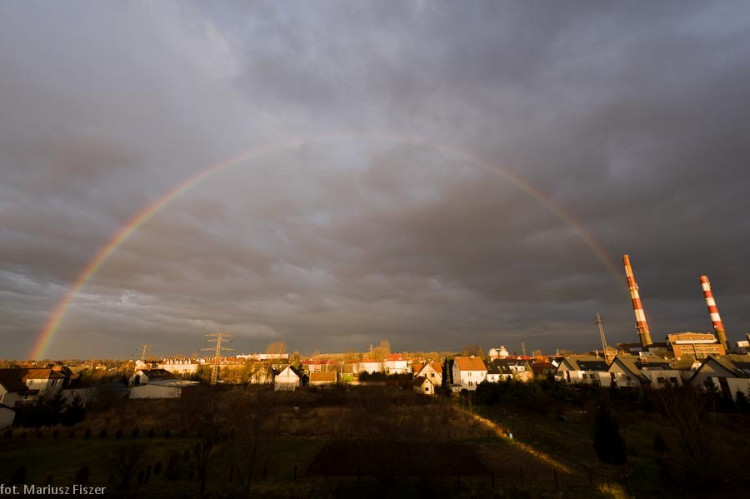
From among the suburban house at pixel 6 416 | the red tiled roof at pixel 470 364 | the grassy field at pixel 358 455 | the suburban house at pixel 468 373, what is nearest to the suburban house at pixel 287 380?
the suburban house at pixel 468 373

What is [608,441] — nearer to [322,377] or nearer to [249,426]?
[249,426]

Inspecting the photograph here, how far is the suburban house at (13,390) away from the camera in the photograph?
52.1 metres

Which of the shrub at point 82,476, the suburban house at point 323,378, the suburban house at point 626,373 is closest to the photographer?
the shrub at point 82,476

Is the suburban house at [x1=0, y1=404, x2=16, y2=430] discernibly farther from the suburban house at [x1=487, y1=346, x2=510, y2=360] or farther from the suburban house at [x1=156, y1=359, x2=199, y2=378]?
the suburban house at [x1=487, y1=346, x2=510, y2=360]

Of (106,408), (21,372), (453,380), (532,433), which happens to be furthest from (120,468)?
(453,380)

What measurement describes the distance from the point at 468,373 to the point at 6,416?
2776 inches

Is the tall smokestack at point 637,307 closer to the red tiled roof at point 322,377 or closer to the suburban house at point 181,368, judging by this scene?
the red tiled roof at point 322,377

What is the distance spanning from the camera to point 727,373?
162ft

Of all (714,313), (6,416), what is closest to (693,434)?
(6,416)

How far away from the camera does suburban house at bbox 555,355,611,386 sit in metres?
69.9

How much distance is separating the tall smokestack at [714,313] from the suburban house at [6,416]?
443 feet

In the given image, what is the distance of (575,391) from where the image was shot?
54.7m

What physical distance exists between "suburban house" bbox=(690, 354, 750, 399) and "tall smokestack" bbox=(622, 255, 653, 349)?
41.0 meters

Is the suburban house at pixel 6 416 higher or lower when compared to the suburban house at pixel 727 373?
lower
